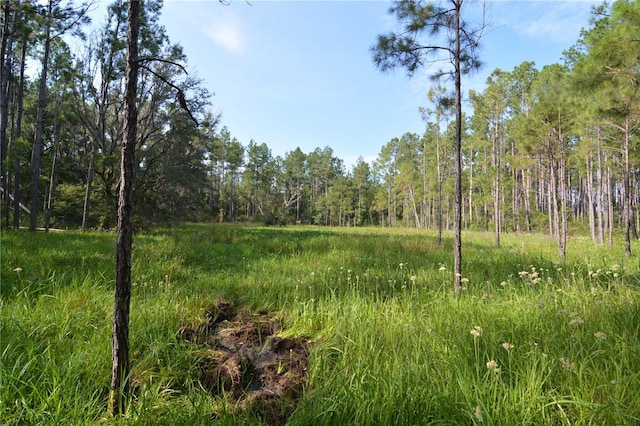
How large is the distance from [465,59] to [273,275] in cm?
524

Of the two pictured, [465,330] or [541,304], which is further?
[541,304]

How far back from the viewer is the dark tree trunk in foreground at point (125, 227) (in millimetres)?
1636

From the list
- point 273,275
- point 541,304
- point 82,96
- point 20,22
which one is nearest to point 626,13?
point 541,304

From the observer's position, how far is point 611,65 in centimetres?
690

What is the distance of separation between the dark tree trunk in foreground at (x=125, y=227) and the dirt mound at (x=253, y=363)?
0.65 m

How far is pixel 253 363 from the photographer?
2559 millimetres

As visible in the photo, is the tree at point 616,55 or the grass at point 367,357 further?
the tree at point 616,55

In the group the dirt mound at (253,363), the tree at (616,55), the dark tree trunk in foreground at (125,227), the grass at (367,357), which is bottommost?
the dirt mound at (253,363)

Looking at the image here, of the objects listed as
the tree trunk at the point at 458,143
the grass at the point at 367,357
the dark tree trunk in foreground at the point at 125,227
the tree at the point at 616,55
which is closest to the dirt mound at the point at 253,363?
the grass at the point at 367,357

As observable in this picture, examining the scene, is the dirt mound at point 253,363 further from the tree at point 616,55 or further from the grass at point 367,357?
the tree at point 616,55

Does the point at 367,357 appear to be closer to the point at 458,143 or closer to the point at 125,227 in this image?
the point at 125,227

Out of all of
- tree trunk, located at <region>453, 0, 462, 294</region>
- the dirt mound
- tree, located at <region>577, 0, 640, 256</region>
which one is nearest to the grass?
the dirt mound

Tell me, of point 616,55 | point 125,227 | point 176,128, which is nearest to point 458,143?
point 125,227

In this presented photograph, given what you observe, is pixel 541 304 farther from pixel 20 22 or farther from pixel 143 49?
pixel 143 49
